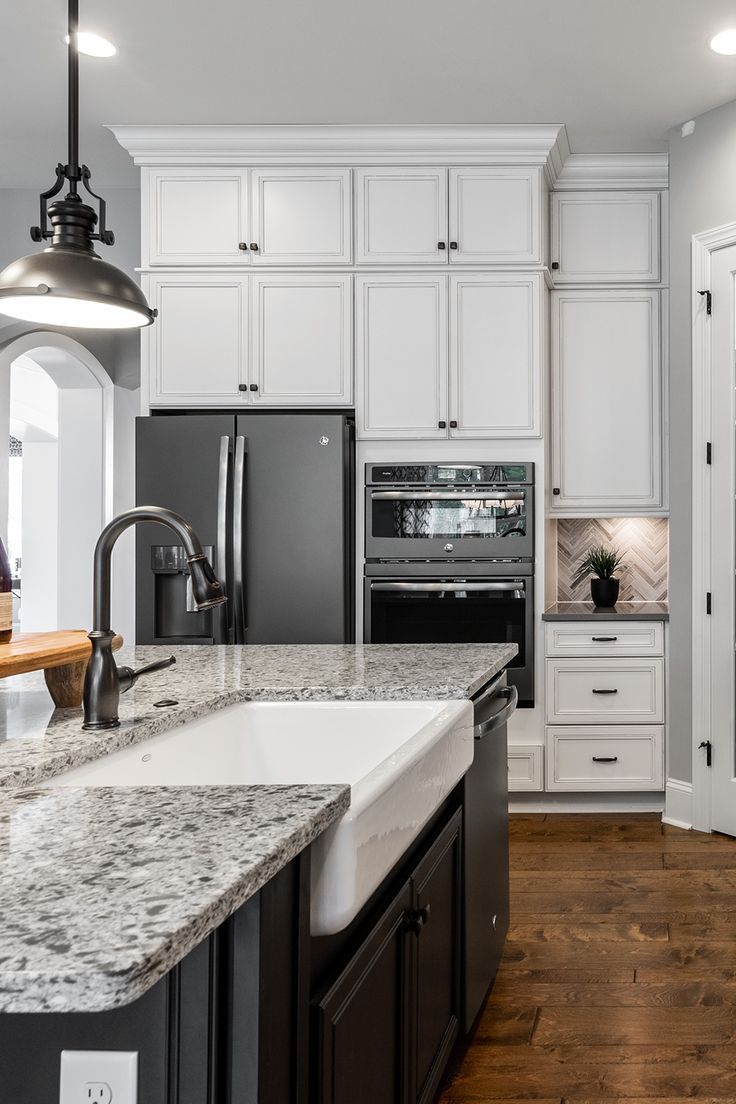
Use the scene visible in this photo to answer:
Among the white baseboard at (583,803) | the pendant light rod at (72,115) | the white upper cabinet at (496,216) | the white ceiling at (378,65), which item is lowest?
the white baseboard at (583,803)

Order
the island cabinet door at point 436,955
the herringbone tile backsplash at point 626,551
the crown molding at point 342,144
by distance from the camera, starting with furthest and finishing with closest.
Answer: the herringbone tile backsplash at point 626,551, the crown molding at point 342,144, the island cabinet door at point 436,955

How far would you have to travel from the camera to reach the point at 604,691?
13.0 ft

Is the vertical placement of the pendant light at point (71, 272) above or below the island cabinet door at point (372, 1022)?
above

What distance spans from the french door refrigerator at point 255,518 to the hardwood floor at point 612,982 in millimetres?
1306

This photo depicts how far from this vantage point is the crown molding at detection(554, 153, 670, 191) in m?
4.18

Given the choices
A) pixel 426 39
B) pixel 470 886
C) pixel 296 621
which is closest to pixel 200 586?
pixel 470 886

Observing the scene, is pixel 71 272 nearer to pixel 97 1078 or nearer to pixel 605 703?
pixel 97 1078

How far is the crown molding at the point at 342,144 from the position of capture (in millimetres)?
3893

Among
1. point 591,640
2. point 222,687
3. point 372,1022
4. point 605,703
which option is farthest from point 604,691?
point 372,1022

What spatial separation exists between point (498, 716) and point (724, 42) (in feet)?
8.49

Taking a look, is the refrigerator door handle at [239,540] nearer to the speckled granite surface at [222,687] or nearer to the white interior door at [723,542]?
the speckled granite surface at [222,687]

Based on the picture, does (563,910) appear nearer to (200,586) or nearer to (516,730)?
(516,730)

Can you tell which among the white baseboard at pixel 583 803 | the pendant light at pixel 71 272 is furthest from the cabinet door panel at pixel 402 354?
the pendant light at pixel 71 272

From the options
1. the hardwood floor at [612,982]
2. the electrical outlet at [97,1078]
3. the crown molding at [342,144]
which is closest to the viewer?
the electrical outlet at [97,1078]
